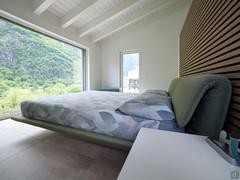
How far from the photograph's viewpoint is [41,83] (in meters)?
3.31

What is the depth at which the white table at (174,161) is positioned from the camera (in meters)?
0.49

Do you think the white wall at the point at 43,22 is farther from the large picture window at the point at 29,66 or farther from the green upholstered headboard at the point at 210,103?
the green upholstered headboard at the point at 210,103

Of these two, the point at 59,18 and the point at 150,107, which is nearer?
the point at 150,107

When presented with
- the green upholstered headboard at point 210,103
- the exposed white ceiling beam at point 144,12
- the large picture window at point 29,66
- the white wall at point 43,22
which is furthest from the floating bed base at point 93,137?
the exposed white ceiling beam at point 144,12

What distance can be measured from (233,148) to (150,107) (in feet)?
2.21

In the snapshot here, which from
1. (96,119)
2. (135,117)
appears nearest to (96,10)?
(96,119)

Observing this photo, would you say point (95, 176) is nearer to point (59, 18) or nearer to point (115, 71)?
point (59, 18)

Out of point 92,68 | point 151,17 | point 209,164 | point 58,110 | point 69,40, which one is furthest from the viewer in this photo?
point 92,68

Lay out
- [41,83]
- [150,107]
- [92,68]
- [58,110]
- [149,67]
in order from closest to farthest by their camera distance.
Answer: [150,107]
[58,110]
[41,83]
[149,67]
[92,68]

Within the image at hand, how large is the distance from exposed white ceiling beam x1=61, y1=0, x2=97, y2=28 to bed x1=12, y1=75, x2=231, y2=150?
257 cm

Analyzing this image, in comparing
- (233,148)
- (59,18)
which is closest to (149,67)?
(59,18)

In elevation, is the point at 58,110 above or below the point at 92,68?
below

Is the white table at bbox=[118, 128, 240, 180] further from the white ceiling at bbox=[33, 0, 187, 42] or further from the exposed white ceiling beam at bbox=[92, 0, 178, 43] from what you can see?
the exposed white ceiling beam at bbox=[92, 0, 178, 43]

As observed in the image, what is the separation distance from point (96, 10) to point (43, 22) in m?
1.47
